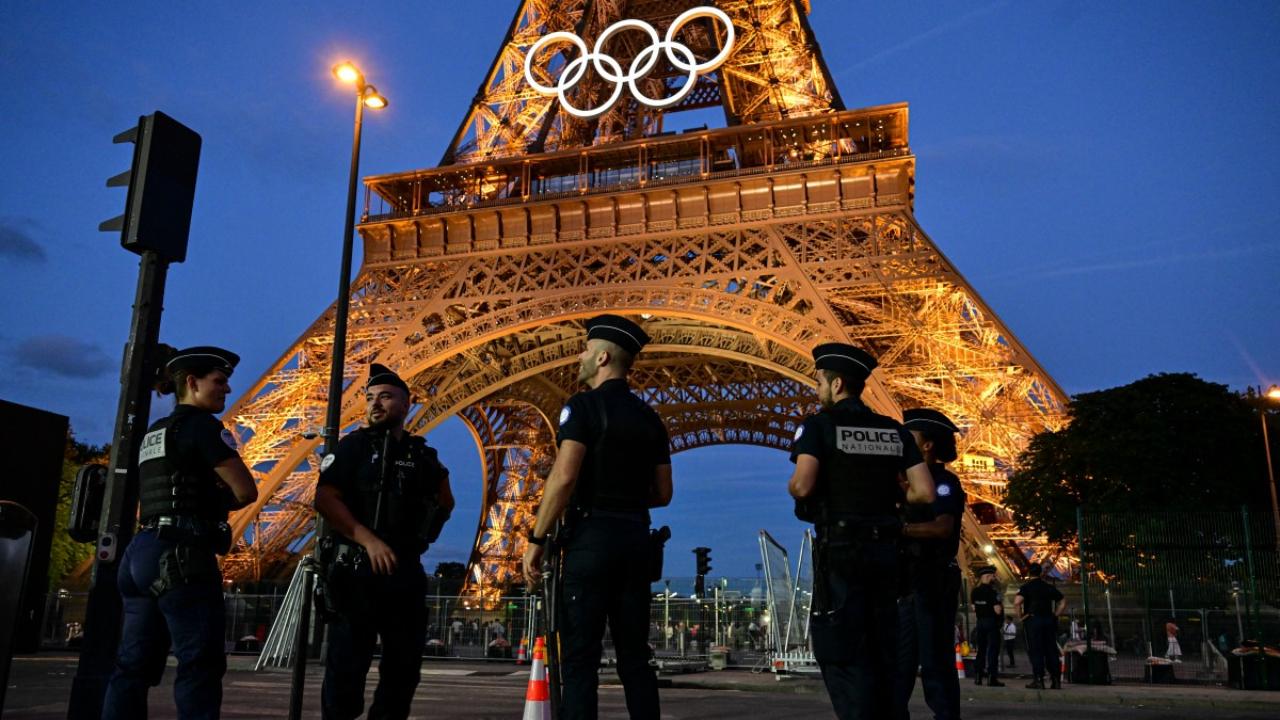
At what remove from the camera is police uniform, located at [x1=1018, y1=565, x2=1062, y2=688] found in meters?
13.1

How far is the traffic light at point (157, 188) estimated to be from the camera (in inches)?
232

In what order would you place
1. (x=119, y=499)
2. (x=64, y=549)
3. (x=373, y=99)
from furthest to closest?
(x=64, y=549), (x=373, y=99), (x=119, y=499)

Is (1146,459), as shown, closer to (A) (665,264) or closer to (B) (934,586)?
(A) (665,264)

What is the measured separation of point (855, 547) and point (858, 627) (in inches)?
13.8

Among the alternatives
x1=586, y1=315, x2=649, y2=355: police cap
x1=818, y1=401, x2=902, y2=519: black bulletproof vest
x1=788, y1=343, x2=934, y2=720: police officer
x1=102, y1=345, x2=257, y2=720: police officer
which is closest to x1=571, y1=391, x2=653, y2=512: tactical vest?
x1=586, y1=315, x2=649, y2=355: police cap

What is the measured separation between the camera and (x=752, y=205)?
Result: 26891 mm

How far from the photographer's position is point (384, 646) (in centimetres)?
480

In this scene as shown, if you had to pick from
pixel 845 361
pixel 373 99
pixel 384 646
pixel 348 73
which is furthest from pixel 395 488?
pixel 373 99

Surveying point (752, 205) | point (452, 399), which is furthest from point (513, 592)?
point (752, 205)

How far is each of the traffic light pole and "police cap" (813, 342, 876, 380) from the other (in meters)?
3.60

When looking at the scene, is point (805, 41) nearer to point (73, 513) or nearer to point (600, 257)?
point (600, 257)

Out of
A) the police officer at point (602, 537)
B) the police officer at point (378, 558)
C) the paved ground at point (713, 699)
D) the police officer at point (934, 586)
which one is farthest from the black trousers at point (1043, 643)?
the police officer at point (378, 558)

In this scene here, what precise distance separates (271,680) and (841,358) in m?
11.1

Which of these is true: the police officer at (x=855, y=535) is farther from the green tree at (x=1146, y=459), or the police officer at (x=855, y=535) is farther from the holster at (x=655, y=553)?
the green tree at (x=1146, y=459)
